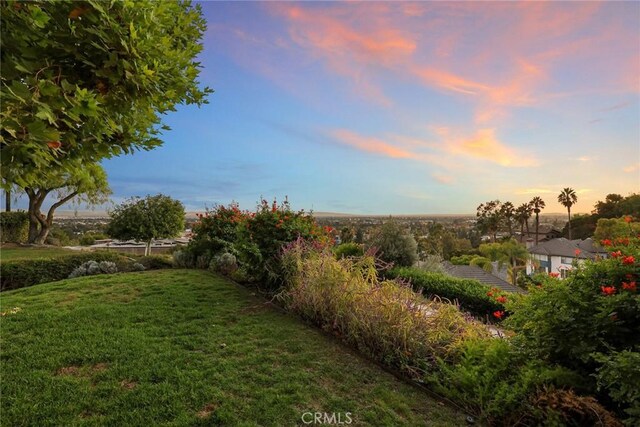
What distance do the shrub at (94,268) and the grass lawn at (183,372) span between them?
3.32 meters

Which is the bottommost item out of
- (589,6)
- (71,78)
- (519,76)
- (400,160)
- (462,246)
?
(462,246)

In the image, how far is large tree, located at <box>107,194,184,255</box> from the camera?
13.8m

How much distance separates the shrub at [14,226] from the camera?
1756 centimetres

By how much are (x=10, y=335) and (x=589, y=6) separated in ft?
34.1

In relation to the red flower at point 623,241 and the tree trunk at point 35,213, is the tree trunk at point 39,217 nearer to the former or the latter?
the tree trunk at point 35,213

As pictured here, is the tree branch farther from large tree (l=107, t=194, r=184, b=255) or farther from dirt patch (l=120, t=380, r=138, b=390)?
dirt patch (l=120, t=380, r=138, b=390)

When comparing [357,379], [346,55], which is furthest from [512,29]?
[357,379]

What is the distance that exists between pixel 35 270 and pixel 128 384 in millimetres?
7421

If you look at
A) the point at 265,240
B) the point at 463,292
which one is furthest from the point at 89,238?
the point at 463,292

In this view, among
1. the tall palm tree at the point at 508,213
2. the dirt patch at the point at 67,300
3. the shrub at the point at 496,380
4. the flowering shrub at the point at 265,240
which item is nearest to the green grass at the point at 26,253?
the dirt patch at the point at 67,300

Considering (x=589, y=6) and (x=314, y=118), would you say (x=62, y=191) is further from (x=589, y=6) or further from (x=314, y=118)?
(x=589, y=6)

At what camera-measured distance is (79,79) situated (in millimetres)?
1650

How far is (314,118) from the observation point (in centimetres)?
898

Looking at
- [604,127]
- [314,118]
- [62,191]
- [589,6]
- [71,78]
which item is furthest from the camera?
[62,191]
